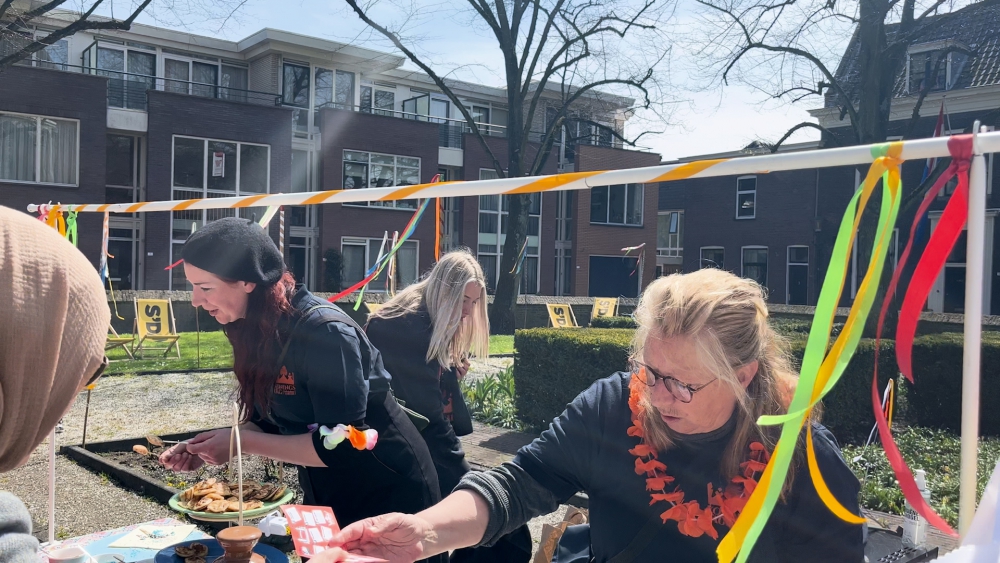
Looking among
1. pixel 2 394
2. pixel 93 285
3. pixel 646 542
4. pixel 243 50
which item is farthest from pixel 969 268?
pixel 243 50

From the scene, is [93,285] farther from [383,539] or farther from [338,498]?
[338,498]

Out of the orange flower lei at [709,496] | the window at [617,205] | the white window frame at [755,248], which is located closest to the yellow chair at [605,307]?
the white window frame at [755,248]

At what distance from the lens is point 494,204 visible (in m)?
30.4

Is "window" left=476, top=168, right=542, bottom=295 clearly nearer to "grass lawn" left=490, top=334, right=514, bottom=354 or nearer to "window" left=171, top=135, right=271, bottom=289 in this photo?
"window" left=171, top=135, right=271, bottom=289

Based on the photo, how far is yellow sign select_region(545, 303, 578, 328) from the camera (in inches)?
746

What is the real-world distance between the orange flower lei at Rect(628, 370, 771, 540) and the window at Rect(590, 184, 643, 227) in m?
30.4

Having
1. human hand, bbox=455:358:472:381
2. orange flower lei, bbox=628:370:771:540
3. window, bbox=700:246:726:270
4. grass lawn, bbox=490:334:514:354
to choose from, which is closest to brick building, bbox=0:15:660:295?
window, bbox=700:246:726:270

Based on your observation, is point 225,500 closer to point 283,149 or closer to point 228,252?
point 228,252

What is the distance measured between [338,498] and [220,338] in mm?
14127

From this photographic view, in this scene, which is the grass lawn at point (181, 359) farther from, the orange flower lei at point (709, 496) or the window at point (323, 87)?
the window at point (323, 87)

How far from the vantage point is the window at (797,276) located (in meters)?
29.1

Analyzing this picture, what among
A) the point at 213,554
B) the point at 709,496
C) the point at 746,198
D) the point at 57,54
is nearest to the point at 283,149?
the point at 57,54

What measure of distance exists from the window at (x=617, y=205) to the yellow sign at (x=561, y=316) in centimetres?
1289

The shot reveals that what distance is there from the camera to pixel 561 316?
64.1 feet
